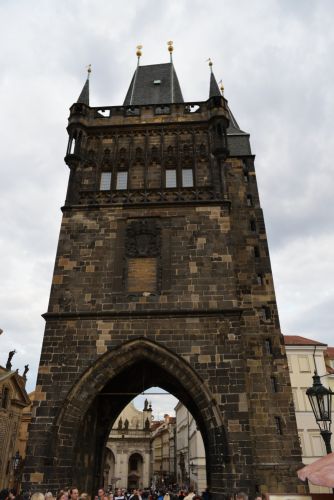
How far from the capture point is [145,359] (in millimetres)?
11938

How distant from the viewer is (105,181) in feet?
49.8

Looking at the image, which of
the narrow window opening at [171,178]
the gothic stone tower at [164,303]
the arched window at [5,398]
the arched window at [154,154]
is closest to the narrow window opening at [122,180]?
the gothic stone tower at [164,303]

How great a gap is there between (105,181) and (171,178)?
2357mm

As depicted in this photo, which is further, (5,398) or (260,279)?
(5,398)

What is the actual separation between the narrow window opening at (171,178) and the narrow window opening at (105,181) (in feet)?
6.85

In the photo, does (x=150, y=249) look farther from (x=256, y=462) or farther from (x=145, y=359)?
(x=256, y=462)

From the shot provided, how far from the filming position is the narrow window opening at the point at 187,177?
14.9 metres

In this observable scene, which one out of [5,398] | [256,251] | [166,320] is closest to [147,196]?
[256,251]

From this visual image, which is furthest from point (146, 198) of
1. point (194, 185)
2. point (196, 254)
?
point (196, 254)

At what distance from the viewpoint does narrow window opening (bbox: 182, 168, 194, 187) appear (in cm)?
1490

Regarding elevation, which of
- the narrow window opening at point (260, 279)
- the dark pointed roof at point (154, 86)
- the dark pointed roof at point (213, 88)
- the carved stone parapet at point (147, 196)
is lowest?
the narrow window opening at point (260, 279)

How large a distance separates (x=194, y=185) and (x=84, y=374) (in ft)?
23.4

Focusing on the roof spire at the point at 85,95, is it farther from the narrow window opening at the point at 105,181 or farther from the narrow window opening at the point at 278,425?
the narrow window opening at the point at 278,425

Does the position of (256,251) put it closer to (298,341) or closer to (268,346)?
(268,346)
